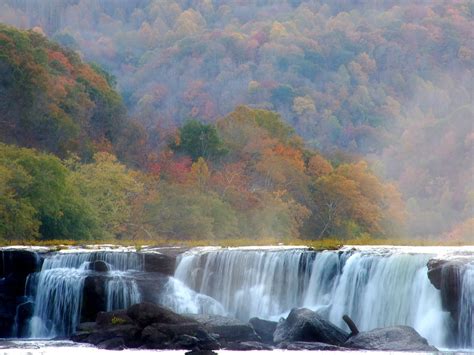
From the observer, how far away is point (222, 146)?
93.2 metres

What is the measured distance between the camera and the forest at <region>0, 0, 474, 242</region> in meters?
78.2

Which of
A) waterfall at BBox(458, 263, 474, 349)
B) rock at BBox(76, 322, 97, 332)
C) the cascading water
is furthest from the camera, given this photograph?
the cascading water

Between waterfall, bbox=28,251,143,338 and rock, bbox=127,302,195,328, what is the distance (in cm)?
602

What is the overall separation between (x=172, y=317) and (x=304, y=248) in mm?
9834

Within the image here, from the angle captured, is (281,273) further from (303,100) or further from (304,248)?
(303,100)

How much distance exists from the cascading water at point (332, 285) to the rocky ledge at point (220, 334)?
309 centimetres

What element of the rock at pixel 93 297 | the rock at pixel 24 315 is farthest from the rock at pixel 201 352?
the rock at pixel 24 315

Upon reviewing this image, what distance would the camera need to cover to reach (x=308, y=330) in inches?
1800

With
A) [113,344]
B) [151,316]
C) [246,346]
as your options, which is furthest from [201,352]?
[113,344]

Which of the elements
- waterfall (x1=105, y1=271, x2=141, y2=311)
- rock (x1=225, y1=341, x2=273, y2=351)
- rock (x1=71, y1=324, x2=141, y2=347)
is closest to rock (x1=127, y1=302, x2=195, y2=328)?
rock (x1=71, y1=324, x2=141, y2=347)

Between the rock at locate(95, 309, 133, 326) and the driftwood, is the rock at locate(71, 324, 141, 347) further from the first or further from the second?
the driftwood

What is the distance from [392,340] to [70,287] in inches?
570

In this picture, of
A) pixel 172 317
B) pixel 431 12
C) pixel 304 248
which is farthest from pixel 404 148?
pixel 172 317

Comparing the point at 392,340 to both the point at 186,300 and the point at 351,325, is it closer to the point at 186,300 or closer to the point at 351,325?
the point at 351,325
